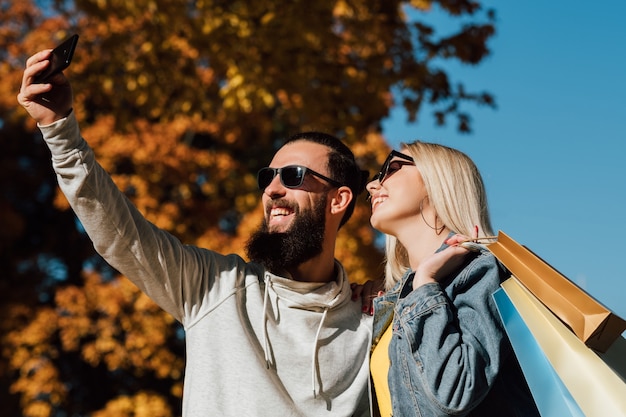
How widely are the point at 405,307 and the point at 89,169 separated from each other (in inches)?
44.2

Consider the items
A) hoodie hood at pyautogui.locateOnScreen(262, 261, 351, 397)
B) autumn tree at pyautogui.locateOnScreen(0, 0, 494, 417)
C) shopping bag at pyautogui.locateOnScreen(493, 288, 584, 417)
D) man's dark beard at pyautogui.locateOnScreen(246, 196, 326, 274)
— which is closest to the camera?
shopping bag at pyautogui.locateOnScreen(493, 288, 584, 417)

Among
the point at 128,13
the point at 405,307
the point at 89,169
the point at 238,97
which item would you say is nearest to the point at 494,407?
the point at 405,307

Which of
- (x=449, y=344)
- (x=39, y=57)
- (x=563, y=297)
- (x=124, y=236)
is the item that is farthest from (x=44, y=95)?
(x=563, y=297)

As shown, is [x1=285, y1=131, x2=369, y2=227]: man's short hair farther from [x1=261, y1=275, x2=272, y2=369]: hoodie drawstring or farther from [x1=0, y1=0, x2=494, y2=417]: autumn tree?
[x1=0, y1=0, x2=494, y2=417]: autumn tree

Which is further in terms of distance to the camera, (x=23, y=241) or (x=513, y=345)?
(x=23, y=241)

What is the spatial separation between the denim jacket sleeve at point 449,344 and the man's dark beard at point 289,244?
86 centimetres

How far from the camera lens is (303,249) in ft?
9.66

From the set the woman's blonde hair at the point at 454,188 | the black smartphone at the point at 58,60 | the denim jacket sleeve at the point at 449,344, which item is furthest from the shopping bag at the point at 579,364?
the black smartphone at the point at 58,60

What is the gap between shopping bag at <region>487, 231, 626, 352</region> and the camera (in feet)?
5.33

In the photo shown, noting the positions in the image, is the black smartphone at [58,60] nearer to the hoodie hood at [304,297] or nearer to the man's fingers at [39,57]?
the man's fingers at [39,57]

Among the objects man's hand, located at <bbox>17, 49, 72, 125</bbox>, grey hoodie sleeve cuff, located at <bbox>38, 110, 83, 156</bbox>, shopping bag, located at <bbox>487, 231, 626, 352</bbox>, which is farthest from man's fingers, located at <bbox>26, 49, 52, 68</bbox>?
shopping bag, located at <bbox>487, 231, 626, 352</bbox>

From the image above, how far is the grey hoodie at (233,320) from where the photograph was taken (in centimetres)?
242

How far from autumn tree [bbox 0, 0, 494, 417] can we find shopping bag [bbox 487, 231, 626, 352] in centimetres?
436

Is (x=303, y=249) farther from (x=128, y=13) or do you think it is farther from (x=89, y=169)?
(x=128, y=13)
